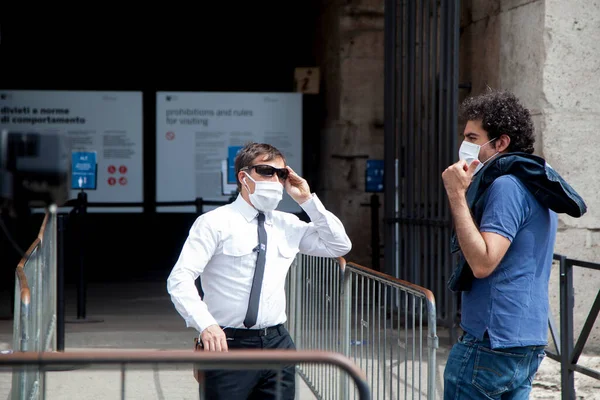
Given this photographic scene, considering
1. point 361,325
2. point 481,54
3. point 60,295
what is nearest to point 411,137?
point 481,54

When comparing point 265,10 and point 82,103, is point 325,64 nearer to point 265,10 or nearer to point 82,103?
point 265,10

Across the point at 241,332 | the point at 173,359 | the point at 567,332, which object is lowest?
the point at 567,332

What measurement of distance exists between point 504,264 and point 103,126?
909 centimetres

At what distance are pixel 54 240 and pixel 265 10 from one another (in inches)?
296

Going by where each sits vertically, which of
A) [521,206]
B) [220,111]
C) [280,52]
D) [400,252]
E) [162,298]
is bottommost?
[162,298]

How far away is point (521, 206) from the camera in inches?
138

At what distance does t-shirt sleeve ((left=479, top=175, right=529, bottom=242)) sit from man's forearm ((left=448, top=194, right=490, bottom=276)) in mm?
62

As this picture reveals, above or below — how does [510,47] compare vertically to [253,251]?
above

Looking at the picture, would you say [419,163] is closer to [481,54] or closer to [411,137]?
[411,137]

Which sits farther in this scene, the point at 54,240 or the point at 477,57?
the point at 477,57

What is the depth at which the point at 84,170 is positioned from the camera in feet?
33.5

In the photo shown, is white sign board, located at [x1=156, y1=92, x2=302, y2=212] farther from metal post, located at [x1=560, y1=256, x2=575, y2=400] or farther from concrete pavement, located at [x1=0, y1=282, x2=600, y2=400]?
metal post, located at [x1=560, y1=256, x2=575, y2=400]

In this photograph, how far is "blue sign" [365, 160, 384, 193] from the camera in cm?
1131

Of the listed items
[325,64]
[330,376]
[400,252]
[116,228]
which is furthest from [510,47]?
[116,228]
